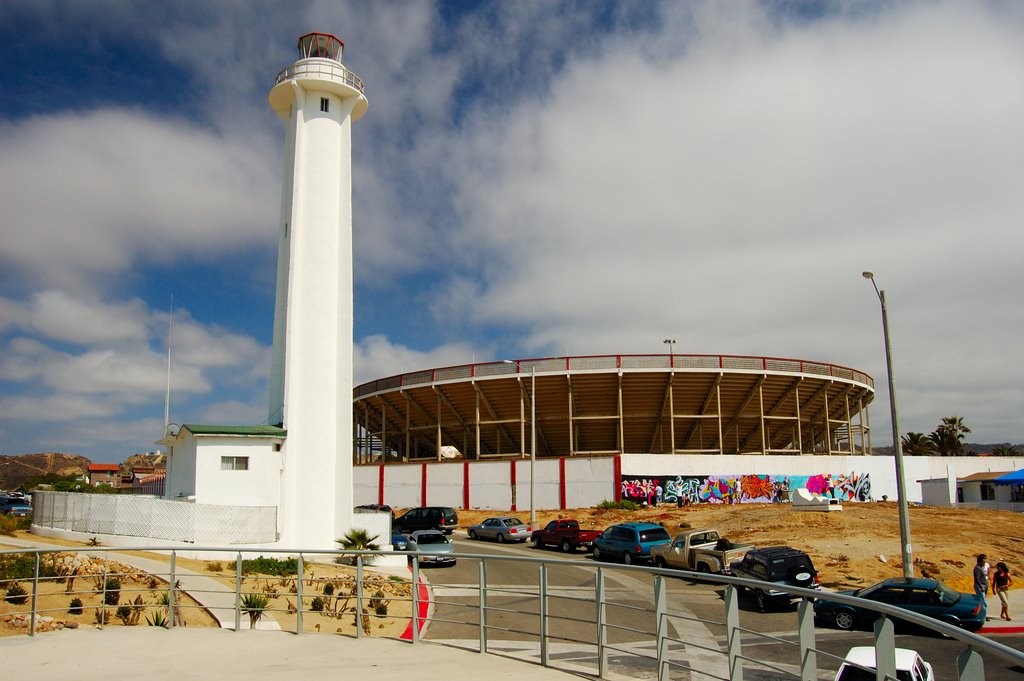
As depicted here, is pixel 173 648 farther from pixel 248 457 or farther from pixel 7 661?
pixel 248 457

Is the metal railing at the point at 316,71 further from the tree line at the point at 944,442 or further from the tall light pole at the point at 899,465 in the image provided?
the tree line at the point at 944,442

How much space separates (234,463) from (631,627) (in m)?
18.4

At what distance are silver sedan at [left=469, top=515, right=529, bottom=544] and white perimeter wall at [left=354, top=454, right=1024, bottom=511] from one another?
9.77 meters

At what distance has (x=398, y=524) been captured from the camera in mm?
45594

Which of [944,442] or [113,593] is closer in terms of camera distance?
[113,593]

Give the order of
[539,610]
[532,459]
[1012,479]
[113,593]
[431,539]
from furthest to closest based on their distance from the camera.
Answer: [1012,479] < [532,459] < [431,539] < [113,593] < [539,610]

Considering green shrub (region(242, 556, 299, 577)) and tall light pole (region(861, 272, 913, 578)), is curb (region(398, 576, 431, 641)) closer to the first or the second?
green shrub (region(242, 556, 299, 577))

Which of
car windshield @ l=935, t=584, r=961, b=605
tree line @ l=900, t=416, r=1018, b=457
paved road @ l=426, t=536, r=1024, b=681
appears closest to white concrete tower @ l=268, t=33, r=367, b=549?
paved road @ l=426, t=536, r=1024, b=681

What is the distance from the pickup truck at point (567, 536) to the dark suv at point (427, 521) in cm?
821

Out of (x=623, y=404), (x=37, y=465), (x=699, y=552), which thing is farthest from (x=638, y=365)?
(x=37, y=465)

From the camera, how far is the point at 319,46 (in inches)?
1330

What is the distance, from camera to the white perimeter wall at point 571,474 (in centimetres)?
5094

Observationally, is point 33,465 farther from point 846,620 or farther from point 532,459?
point 846,620

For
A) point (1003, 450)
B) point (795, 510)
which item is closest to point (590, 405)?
point (795, 510)
